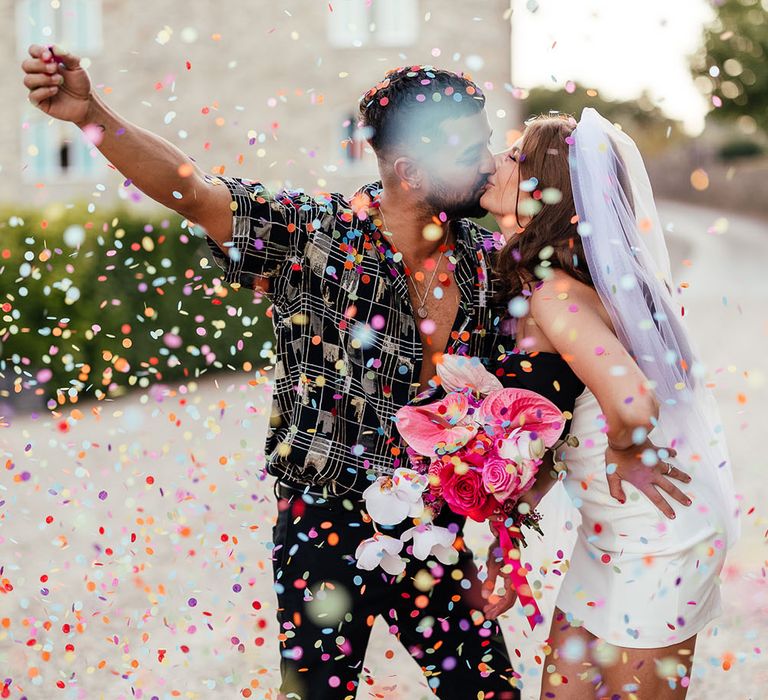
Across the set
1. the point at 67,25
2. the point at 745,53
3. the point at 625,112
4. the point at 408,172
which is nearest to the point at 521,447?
the point at 408,172

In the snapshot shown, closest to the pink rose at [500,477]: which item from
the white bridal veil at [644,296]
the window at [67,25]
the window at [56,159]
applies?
the white bridal veil at [644,296]

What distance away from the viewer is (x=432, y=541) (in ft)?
9.42

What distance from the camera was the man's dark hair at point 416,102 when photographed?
2.96 m

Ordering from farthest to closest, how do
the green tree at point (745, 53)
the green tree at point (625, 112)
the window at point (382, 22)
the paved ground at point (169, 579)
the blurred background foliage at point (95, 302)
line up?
the green tree at point (625, 112), the green tree at point (745, 53), the window at point (382, 22), the blurred background foliage at point (95, 302), the paved ground at point (169, 579)

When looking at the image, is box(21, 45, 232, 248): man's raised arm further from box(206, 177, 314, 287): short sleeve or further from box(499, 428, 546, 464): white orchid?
box(499, 428, 546, 464): white orchid

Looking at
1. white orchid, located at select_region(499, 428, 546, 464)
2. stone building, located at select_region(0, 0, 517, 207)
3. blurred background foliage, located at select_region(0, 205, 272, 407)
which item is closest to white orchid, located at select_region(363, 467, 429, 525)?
white orchid, located at select_region(499, 428, 546, 464)

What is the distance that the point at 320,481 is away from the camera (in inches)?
113

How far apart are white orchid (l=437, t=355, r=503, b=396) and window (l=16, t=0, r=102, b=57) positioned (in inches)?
720

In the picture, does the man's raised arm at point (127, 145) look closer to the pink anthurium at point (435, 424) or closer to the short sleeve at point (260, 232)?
the short sleeve at point (260, 232)

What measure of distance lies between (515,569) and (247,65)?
674 inches

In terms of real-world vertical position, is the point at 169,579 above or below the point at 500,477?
below

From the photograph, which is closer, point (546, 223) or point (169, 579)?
point (546, 223)

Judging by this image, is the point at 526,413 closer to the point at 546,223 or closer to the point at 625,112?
the point at 546,223

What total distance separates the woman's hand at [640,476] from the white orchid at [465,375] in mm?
361
